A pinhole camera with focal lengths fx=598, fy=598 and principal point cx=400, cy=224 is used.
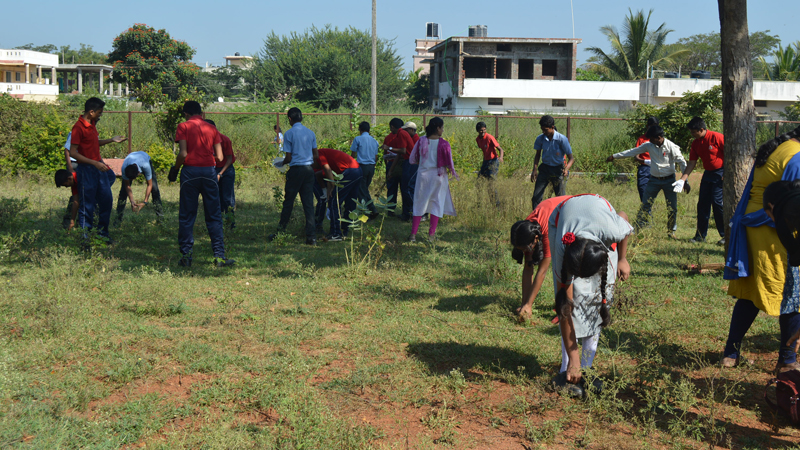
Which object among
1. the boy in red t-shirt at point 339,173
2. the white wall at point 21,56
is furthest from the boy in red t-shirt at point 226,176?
the white wall at point 21,56

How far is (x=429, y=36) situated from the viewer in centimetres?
7144

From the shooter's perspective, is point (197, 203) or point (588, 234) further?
point (197, 203)

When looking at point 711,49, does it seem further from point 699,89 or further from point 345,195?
point 345,195

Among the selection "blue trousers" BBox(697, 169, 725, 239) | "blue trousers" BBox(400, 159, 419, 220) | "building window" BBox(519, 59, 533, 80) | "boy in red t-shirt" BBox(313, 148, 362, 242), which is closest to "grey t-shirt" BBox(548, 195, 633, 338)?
"boy in red t-shirt" BBox(313, 148, 362, 242)

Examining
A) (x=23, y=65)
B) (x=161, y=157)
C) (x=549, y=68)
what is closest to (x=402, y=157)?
(x=161, y=157)

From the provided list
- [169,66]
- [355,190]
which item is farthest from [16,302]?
[169,66]

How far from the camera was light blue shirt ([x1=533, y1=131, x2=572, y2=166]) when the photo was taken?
8.23m

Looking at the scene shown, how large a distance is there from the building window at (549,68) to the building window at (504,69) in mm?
2491

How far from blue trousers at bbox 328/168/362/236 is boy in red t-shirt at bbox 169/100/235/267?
5.79 ft

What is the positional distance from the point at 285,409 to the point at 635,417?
206cm

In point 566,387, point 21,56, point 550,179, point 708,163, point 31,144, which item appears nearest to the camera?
point 566,387

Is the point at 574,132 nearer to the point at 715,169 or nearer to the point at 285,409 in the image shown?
the point at 715,169

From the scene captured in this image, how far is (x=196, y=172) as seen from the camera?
258 inches

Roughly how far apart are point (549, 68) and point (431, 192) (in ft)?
118
